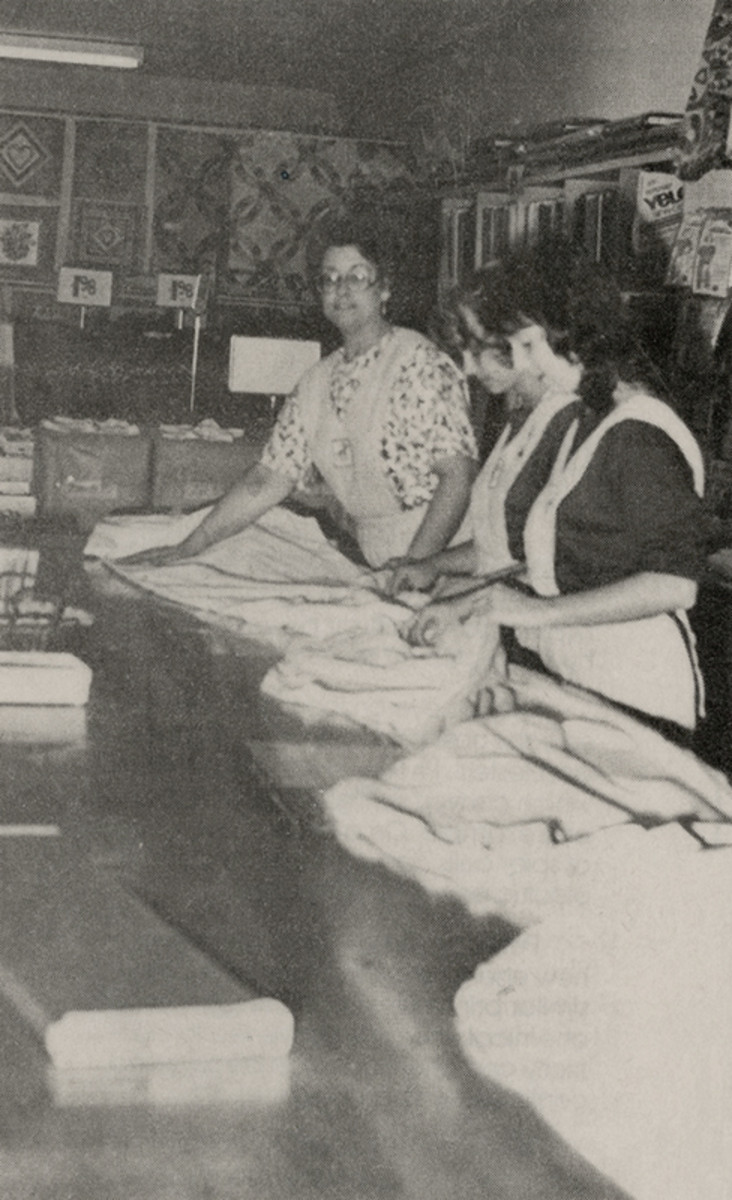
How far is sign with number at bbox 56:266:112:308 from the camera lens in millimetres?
8438

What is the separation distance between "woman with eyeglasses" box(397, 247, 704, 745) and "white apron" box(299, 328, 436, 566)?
0.84 metres

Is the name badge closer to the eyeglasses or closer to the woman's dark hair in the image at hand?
the eyeglasses

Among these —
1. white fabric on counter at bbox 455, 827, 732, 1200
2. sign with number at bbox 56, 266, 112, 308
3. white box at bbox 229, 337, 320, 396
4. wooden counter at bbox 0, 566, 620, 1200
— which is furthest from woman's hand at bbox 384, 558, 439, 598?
sign with number at bbox 56, 266, 112, 308

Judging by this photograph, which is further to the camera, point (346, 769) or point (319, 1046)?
point (346, 769)

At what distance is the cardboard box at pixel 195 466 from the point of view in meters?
5.44

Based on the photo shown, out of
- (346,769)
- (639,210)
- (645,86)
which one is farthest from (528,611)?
(645,86)

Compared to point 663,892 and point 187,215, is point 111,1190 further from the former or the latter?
point 187,215

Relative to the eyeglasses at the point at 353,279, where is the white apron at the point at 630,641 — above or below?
below

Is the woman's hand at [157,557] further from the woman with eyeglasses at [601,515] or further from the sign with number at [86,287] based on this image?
the sign with number at [86,287]

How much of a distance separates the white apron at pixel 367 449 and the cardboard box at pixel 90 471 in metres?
1.53

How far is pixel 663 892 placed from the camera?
1366 mm

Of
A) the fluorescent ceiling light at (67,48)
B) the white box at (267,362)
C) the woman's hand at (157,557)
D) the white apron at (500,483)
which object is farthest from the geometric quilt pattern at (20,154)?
the white apron at (500,483)

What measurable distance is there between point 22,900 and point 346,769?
2.13 ft

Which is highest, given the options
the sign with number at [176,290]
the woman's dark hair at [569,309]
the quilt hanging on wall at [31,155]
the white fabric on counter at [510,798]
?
the quilt hanging on wall at [31,155]
